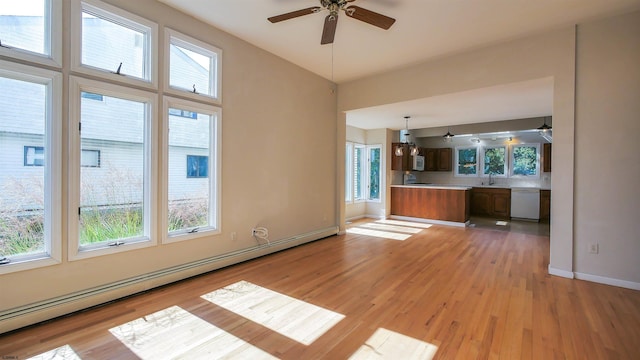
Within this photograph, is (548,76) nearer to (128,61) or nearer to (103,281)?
(128,61)

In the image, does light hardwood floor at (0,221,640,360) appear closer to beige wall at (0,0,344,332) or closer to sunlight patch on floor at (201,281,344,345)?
sunlight patch on floor at (201,281,344,345)

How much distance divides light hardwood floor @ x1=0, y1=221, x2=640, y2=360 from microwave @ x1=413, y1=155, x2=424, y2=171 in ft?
17.2

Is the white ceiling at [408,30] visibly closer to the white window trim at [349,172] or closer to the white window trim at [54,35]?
the white window trim at [54,35]

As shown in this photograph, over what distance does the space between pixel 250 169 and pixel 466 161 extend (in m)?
7.92

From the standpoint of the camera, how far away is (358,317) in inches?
99.3

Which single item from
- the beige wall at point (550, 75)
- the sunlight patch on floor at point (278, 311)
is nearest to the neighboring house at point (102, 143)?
the sunlight patch on floor at point (278, 311)

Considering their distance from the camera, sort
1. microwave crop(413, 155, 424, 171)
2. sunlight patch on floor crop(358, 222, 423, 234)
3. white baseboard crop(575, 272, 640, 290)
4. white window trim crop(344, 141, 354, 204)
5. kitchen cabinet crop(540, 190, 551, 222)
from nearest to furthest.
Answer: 1. white baseboard crop(575, 272, 640, 290)
2. sunlight patch on floor crop(358, 222, 423, 234)
3. kitchen cabinet crop(540, 190, 551, 222)
4. white window trim crop(344, 141, 354, 204)
5. microwave crop(413, 155, 424, 171)

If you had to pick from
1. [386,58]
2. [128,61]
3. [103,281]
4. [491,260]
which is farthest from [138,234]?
[491,260]

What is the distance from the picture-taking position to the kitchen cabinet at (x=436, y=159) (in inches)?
375

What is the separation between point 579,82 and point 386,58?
8.29 feet

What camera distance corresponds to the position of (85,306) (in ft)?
8.59

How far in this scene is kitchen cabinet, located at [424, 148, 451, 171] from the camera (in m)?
9.52

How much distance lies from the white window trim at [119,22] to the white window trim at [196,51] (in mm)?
123

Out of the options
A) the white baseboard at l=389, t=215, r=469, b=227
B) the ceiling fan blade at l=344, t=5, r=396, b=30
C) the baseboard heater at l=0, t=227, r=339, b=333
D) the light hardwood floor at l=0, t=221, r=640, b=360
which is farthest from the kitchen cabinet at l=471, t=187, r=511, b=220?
the ceiling fan blade at l=344, t=5, r=396, b=30
